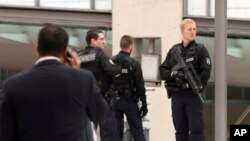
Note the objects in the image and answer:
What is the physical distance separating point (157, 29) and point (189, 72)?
5201 millimetres

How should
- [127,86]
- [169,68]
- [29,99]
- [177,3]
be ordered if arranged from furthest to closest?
1. [177,3]
2. [127,86]
3. [169,68]
4. [29,99]

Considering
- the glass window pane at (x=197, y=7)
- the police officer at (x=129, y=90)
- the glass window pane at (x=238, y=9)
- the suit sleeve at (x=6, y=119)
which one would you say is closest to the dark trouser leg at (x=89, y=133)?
the suit sleeve at (x=6, y=119)

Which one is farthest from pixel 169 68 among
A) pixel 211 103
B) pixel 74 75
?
pixel 211 103

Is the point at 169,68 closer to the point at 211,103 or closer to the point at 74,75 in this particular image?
the point at 74,75

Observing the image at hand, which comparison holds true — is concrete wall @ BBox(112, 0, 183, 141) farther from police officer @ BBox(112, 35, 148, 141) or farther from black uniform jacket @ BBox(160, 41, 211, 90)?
black uniform jacket @ BBox(160, 41, 211, 90)

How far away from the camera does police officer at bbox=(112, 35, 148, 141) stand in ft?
30.3

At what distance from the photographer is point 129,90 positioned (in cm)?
931

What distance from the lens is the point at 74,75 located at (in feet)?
13.3

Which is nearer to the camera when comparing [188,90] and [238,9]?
[188,90]

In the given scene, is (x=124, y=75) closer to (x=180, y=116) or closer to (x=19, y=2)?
(x=180, y=116)

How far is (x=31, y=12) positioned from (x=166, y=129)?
371 cm

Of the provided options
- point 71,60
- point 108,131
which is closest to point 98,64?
point 108,131

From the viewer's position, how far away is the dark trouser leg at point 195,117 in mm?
7861

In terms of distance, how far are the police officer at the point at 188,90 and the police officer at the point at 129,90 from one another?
113 centimetres
